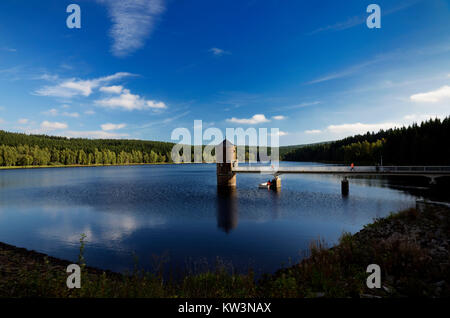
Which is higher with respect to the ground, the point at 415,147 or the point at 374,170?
the point at 415,147

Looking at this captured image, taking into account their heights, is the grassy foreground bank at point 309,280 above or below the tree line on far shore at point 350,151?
below

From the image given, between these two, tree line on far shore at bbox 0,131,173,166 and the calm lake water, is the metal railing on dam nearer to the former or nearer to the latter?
the calm lake water

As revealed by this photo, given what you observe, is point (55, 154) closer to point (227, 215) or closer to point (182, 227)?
point (227, 215)

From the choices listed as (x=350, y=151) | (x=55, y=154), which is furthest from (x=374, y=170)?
(x=55, y=154)

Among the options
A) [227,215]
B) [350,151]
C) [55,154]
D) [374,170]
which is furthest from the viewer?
[55,154]

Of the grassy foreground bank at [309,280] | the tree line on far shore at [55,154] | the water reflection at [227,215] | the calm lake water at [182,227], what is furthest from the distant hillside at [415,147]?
the tree line on far shore at [55,154]

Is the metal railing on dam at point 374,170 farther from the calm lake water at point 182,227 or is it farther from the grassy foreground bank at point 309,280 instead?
the grassy foreground bank at point 309,280

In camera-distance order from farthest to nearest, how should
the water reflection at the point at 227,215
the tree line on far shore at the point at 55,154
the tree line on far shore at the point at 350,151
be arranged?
the tree line on far shore at the point at 55,154 → the tree line on far shore at the point at 350,151 → the water reflection at the point at 227,215

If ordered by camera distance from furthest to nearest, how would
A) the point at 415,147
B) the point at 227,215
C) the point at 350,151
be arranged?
1. the point at 350,151
2. the point at 415,147
3. the point at 227,215

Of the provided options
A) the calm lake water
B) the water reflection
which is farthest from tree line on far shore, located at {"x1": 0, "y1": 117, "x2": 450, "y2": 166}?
the water reflection

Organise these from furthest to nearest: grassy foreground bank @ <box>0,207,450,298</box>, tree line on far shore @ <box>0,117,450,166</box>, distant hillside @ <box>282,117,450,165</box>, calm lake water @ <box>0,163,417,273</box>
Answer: tree line on far shore @ <box>0,117,450,166</box> < distant hillside @ <box>282,117,450,165</box> < calm lake water @ <box>0,163,417,273</box> < grassy foreground bank @ <box>0,207,450,298</box>

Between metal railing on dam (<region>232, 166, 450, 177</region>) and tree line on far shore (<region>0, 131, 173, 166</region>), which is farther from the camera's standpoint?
tree line on far shore (<region>0, 131, 173, 166</region>)

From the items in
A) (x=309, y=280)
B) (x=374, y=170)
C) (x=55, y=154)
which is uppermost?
(x=55, y=154)
